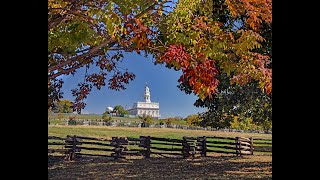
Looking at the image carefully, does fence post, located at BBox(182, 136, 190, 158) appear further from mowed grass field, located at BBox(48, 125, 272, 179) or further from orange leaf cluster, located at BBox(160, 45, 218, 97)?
orange leaf cluster, located at BBox(160, 45, 218, 97)

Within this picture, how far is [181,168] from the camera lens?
7.72ft

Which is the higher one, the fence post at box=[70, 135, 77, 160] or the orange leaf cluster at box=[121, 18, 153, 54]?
the orange leaf cluster at box=[121, 18, 153, 54]

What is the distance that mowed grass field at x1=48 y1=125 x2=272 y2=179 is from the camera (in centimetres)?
215

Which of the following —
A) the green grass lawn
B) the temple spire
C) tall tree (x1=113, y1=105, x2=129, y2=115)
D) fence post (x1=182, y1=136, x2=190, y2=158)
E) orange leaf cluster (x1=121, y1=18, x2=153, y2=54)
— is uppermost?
orange leaf cluster (x1=121, y1=18, x2=153, y2=54)

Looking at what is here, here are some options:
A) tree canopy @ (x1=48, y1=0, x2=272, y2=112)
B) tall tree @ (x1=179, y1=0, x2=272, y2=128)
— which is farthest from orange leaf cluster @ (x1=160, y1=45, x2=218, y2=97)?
tall tree @ (x1=179, y1=0, x2=272, y2=128)

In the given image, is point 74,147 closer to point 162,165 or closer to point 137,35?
point 162,165

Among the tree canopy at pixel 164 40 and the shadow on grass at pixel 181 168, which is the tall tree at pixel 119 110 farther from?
the shadow on grass at pixel 181 168

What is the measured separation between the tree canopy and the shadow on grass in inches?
16.7

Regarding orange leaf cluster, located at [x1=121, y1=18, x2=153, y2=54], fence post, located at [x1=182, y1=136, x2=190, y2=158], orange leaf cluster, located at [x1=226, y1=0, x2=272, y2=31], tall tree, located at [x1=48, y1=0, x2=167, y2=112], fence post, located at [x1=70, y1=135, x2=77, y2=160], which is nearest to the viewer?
tall tree, located at [x1=48, y1=0, x2=167, y2=112]

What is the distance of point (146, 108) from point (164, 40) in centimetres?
47

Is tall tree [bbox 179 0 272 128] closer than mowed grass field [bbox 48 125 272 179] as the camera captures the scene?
Yes
